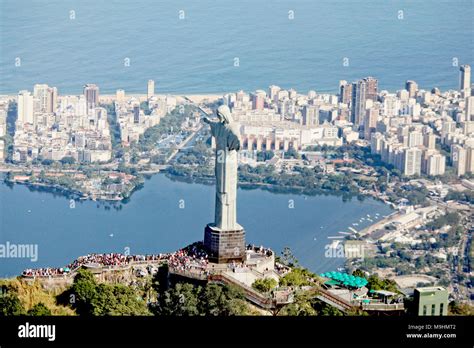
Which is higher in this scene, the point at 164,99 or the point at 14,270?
the point at 164,99

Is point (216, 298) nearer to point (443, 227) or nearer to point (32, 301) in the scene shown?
point (32, 301)

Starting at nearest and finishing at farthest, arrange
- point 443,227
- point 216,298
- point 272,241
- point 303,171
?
point 216,298
point 272,241
point 443,227
point 303,171

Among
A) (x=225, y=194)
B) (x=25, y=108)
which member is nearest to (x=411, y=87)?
(x=25, y=108)

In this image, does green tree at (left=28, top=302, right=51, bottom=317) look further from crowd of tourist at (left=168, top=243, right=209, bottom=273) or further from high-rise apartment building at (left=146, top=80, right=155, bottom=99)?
high-rise apartment building at (left=146, top=80, right=155, bottom=99)

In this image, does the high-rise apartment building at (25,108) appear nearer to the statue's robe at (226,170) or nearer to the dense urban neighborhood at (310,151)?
the dense urban neighborhood at (310,151)

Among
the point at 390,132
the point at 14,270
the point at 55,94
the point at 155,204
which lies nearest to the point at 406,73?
the point at 390,132

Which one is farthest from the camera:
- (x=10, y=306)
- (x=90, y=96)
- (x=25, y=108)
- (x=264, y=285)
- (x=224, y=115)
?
(x=90, y=96)

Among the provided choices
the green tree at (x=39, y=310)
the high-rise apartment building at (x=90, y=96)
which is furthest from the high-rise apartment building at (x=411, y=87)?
the green tree at (x=39, y=310)

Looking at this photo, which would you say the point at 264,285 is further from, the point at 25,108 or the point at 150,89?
the point at 150,89
